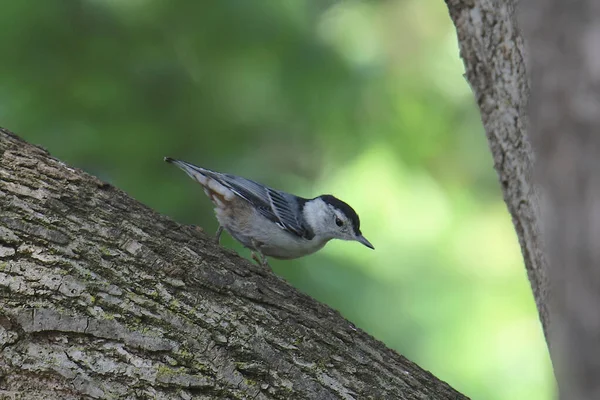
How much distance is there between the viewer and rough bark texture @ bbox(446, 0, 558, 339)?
262cm

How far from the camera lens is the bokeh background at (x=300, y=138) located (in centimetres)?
394

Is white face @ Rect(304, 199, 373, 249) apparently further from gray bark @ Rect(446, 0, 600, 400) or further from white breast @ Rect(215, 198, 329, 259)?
gray bark @ Rect(446, 0, 600, 400)

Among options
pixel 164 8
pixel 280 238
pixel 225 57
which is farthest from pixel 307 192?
pixel 164 8

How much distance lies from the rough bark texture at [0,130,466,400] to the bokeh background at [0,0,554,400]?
146cm

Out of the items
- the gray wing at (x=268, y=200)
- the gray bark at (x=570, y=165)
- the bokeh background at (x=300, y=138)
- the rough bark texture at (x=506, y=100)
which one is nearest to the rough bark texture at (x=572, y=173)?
the gray bark at (x=570, y=165)

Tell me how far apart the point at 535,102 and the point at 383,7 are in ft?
13.8

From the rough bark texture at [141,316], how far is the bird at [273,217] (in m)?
1.57

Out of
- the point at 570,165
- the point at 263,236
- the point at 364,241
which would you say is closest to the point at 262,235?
the point at 263,236

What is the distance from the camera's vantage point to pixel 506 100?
267 centimetres

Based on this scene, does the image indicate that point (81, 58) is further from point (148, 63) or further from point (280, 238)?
point (280, 238)

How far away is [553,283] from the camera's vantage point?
110cm

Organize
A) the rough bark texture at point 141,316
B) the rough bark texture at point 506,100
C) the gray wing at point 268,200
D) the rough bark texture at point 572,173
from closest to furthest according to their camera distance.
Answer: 1. the rough bark texture at point 572,173
2. the rough bark texture at point 141,316
3. the rough bark texture at point 506,100
4. the gray wing at point 268,200

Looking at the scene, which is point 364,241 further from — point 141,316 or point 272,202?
point 141,316

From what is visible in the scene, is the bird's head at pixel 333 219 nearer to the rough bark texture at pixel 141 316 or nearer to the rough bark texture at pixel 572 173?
the rough bark texture at pixel 141 316
